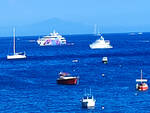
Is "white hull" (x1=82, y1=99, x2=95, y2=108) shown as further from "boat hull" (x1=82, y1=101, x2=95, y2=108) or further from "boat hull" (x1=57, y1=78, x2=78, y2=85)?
"boat hull" (x1=57, y1=78, x2=78, y2=85)

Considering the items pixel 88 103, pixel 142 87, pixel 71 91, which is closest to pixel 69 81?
pixel 71 91

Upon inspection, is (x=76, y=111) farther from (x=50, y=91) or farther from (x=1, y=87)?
(x=1, y=87)

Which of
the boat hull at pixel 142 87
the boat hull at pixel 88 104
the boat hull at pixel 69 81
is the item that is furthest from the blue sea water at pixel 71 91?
the boat hull at pixel 69 81

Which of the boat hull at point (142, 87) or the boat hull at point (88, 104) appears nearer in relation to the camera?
the boat hull at point (88, 104)

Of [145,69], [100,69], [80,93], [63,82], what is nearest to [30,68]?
[100,69]

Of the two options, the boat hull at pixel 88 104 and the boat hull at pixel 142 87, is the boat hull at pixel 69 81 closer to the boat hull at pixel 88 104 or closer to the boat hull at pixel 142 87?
the boat hull at pixel 142 87

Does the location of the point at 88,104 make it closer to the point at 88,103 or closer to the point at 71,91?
the point at 88,103

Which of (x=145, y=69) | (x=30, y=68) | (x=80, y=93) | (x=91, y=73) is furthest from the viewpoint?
(x=30, y=68)

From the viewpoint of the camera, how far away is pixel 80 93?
10538 cm

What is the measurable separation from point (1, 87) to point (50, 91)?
13.2 metres

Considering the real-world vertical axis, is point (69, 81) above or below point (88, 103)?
above

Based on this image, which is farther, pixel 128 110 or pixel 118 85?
pixel 118 85

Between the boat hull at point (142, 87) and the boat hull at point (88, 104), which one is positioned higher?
the boat hull at point (142, 87)

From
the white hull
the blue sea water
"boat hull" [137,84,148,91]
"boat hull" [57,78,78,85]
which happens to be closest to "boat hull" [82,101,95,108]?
the white hull
